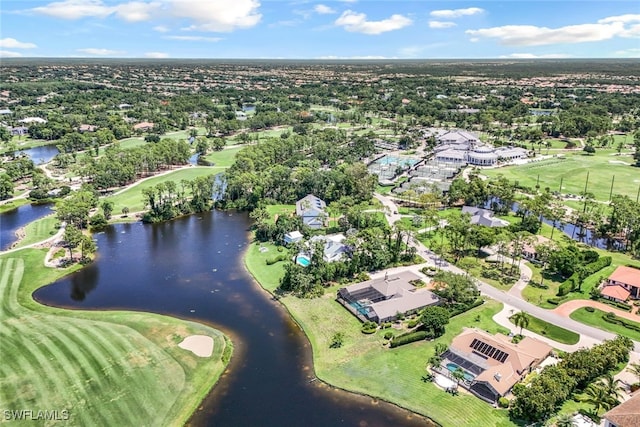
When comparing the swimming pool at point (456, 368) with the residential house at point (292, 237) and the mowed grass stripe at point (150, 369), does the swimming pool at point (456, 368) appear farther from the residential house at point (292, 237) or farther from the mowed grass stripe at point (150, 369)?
the residential house at point (292, 237)

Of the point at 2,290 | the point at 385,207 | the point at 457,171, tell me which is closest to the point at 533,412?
the point at 385,207

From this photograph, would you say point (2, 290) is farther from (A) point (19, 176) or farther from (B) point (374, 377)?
(A) point (19, 176)

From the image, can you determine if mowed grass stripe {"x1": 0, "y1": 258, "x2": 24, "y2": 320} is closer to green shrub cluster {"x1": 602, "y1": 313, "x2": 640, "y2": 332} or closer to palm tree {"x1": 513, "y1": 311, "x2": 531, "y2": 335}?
palm tree {"x1": 513, "y1": 311, "x2": 531, "y2": 335}

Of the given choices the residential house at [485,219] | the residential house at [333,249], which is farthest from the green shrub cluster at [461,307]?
the residential house at [485,219]

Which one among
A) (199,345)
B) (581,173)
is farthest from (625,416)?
(581,173)

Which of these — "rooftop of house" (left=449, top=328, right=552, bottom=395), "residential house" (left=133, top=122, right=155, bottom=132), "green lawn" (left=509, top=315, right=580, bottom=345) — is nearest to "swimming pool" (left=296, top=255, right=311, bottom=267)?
"rooftop of house" (left=449, top=328, right=552, bottom=395)

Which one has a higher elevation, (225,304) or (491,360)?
(491,360)

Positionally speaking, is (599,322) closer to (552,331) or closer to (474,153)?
(552,331)
